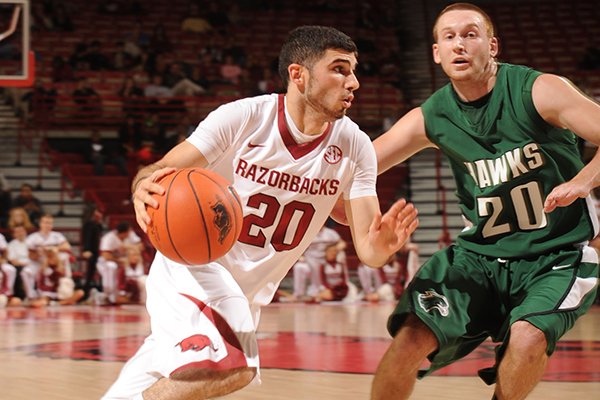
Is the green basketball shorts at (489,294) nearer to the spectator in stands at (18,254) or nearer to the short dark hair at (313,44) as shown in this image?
the short dark hair at (313,44)

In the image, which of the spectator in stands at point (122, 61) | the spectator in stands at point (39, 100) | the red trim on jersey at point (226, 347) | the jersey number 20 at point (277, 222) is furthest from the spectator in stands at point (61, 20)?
the red trim on jersey at point (226, 347)

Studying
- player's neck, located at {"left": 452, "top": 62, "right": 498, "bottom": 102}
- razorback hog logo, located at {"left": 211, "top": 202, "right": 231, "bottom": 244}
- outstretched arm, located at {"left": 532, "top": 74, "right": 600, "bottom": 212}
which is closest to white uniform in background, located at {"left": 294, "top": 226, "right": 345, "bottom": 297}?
player's neck, located at {"left": 452, "top": 62, "right": 498, "bottom": 102}

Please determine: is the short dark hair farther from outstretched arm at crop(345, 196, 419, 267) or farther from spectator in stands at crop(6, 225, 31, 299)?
spectator in stands at crop(6, 225, 31, 299)

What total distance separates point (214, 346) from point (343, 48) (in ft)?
4.42

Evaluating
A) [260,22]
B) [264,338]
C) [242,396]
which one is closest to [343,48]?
[242,396]

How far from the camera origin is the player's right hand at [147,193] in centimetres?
331

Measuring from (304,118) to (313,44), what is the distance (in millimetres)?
308

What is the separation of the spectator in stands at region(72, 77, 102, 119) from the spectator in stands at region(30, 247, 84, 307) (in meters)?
4.26

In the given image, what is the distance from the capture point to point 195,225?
3283 millimetres

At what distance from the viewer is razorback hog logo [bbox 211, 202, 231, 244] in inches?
130

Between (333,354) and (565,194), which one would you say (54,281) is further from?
(565,194)

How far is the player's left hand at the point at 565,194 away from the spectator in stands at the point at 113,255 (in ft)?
32.8

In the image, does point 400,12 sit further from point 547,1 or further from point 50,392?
point 50,392

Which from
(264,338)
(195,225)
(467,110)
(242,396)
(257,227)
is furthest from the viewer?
(264,338)
